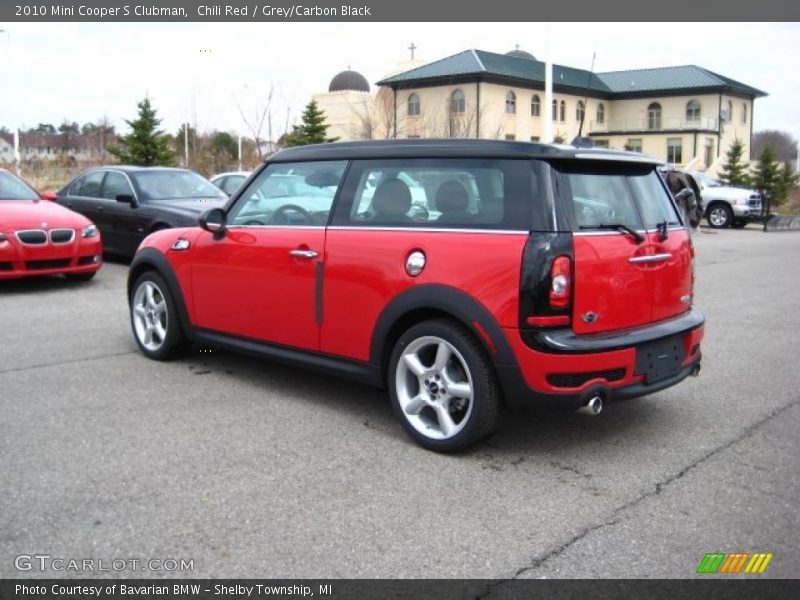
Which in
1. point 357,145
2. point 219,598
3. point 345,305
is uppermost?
point 357,145

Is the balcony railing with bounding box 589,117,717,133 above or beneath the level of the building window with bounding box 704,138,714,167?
above

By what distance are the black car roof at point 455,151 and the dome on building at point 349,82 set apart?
71.3 meters

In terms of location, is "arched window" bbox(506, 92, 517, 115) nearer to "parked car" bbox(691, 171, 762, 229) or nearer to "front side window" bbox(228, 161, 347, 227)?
"parked car" bbox(691, 171, 762, 229)

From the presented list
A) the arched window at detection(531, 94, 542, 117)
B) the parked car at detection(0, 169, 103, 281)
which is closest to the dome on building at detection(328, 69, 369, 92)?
the arched window at detection(531, 94, 542, 117)

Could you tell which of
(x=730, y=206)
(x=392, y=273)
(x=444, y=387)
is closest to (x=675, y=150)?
(x=730, y=206)

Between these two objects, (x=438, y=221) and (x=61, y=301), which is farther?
(x=61, y=301)

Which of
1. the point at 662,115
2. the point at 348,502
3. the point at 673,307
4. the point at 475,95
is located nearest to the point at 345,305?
the point at 348,502

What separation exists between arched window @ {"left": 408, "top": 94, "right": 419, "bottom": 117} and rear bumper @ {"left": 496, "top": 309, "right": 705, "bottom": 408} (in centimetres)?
6034

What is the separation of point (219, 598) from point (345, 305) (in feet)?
7.20

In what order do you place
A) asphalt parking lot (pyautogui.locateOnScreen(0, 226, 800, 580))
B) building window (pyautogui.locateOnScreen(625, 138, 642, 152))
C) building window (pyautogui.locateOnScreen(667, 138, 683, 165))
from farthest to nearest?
building window (pyautogui.locateOnScreen(625, 138, 642, 152)) → building window (pyautogui.locateOnScreen(667, 138, 683, 165)) → asphalt parking lot (pyautogui.locateOnScreen(0, 226, 800, 580))

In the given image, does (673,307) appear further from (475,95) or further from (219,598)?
(475,95)

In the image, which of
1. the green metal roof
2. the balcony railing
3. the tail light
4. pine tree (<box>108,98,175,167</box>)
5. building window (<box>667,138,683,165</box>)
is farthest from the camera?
building window (<box>667,138,683,165</box>)

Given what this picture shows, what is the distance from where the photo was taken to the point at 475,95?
62156 mm

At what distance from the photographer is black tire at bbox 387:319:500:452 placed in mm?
4277
